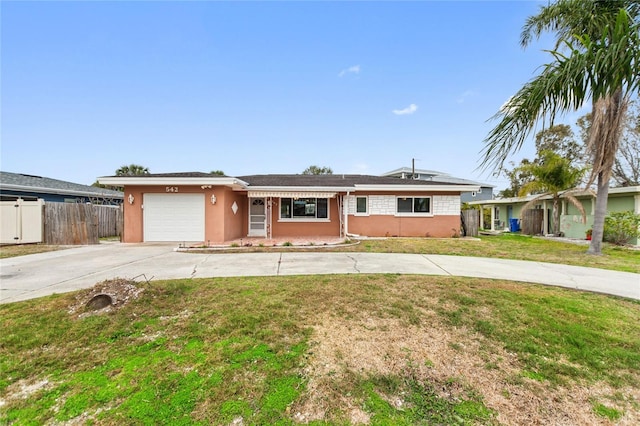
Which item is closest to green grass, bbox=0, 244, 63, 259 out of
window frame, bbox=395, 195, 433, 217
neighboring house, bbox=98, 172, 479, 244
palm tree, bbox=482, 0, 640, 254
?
neighboring house, bbox=98, 172, 479, 244

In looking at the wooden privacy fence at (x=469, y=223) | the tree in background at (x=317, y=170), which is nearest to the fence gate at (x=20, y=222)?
the wooden privacy fence at (x=469, y=223)

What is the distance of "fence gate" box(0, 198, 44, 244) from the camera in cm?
1295

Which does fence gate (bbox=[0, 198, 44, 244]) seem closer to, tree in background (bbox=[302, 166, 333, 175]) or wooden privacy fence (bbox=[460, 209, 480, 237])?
wooden privacy fence (bbox=[460, 209, 480, 237])

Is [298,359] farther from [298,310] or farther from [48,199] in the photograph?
[48,199]

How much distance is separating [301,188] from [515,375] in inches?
547

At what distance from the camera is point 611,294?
6062mm

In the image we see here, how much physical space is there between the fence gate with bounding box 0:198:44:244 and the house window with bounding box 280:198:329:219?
1199 centimetres

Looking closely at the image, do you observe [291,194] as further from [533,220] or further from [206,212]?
[533,220]

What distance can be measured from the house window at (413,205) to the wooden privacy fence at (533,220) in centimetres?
1067

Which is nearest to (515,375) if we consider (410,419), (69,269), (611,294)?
(410,419)

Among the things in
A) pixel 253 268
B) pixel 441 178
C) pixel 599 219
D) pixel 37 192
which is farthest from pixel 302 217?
pixel 441 178

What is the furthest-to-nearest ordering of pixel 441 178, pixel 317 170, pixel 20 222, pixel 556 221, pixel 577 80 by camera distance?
pixel 317 170 → pixel 441 178 → pixel 556 221 → pixel 20 222 → pixel 577 80

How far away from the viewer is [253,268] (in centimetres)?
813

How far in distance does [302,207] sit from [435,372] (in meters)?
14.2
